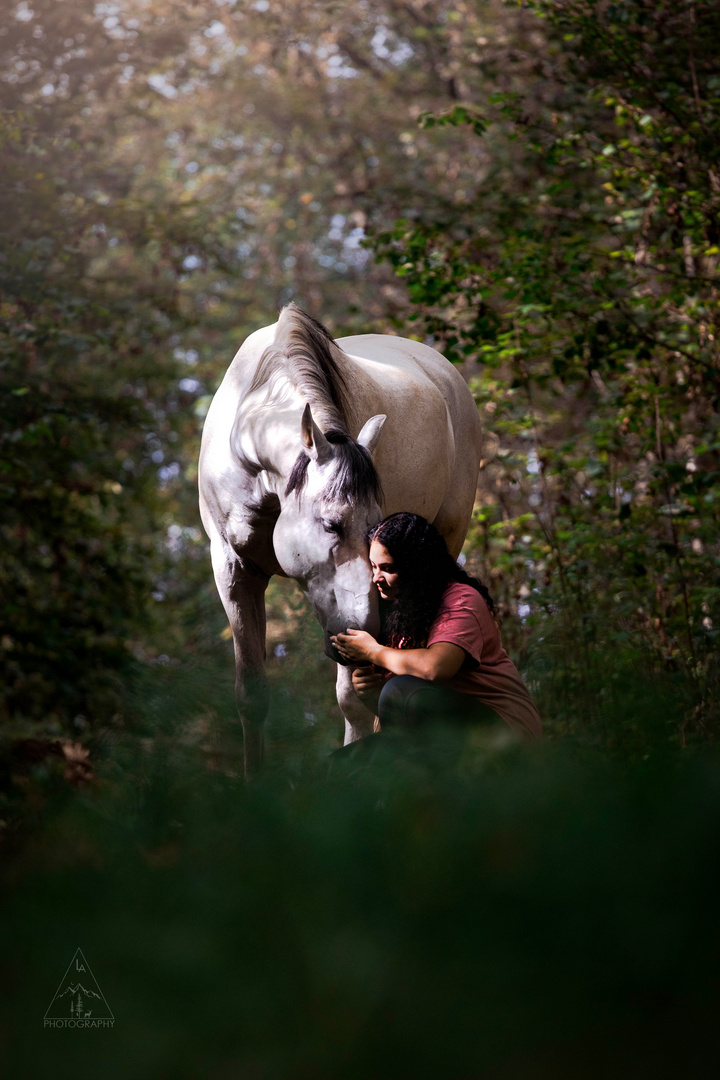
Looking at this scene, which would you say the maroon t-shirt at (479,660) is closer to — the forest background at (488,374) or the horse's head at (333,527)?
the forest background at (488,374)

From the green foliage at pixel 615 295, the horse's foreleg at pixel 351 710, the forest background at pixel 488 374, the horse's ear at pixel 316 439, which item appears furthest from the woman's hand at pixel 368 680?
the green foliage at pixel 615 295

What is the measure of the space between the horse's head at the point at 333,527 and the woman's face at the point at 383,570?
4 centimetres

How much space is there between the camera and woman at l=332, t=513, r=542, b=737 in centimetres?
286

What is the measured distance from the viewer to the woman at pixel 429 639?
9.39 feet

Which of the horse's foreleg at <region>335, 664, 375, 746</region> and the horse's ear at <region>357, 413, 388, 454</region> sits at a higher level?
the horse's ear at <region>357, 413, 388, 454</region>

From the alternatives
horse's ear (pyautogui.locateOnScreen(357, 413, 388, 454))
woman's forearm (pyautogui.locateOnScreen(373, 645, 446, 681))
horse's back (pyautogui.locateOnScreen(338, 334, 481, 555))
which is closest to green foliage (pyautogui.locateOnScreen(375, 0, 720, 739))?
horse's back (pyautogui.locateOnScreen(338, 334, 481, 555))

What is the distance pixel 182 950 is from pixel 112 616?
7996 millimetres

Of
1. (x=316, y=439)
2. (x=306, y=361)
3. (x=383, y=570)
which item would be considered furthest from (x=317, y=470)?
(x=306, y=361)

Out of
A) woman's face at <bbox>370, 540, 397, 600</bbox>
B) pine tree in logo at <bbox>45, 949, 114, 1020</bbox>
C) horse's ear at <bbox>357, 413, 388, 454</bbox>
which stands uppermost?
pine tree in logo at <bbox>45, 949, 114, 1020</bbox>

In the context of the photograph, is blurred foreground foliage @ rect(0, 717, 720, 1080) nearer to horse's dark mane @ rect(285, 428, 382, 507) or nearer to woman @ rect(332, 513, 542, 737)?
woman @ rect(332, 513, 542, 737)

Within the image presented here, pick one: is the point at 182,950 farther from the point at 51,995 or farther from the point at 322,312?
the point at 322,312

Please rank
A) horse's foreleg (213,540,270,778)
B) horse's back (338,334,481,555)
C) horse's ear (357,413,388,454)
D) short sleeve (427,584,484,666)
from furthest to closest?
horse's back (338,334,481,555)
horse's foreleg (213,540,270,778)
horse's ear (357,413,388,454)
short sleeve (427,584,484,666)

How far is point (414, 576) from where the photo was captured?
3133 mm

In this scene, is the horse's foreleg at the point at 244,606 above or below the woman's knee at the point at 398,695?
below
